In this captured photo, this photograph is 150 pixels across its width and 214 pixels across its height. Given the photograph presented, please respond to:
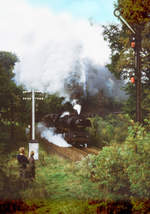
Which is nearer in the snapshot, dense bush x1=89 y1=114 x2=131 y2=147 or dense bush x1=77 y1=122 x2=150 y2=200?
dense bush x1=77 y1=122 x2=150 y2=200

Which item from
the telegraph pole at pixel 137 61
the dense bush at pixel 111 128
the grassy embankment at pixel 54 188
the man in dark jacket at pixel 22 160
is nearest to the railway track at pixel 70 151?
the grassy embankment at pixel 54 188

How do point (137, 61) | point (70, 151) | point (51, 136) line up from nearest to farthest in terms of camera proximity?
point (137, 61) → point (70, 151) → point (51, 136)

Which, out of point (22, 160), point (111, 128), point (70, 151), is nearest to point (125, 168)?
point (111, 128)

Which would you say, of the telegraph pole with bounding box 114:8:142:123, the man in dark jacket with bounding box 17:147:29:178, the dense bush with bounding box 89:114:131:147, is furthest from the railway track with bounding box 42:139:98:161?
the telegraph pole with bounding box 114:8:142:123

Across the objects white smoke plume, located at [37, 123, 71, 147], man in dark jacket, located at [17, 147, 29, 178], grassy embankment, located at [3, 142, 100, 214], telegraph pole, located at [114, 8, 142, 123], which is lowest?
grassy embankment, located at [3, 142, 100, 214]

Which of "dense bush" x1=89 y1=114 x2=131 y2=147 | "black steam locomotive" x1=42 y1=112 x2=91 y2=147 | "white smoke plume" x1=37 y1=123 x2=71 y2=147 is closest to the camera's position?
"dense bush" x1=89 y1=114 x2=131 y2=147

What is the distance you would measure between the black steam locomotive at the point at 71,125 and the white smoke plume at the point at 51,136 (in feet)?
0.34

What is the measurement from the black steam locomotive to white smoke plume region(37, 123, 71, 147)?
0.10 meters

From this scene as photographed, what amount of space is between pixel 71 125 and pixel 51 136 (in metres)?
0.72

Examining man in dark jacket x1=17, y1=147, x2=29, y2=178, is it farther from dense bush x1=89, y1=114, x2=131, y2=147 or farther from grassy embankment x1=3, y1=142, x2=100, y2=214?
dense bush x1=89, y1=114, x2=131, y2=147

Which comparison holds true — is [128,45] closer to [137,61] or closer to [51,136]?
[137,61]

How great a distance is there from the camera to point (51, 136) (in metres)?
6.09

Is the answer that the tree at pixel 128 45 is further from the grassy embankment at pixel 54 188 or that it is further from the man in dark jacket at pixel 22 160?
the man in dark jacket at pixel 22 160

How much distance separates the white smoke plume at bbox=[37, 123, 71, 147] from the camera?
220 inches
